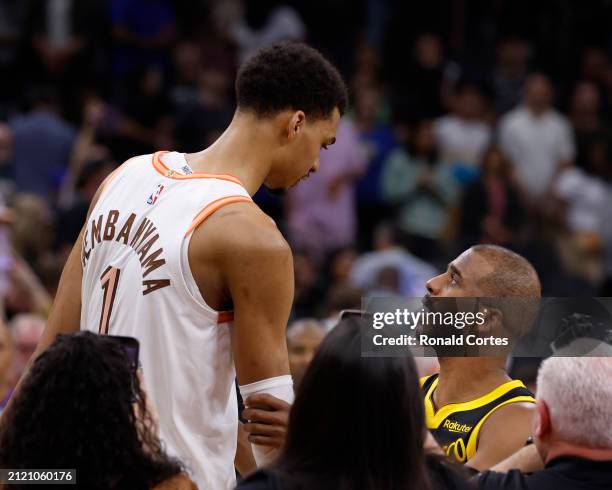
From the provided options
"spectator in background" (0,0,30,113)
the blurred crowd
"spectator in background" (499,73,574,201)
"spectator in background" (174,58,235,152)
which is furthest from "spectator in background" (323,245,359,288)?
"spectator in background" (0,0,30,113)

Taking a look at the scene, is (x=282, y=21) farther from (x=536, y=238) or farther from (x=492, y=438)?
(x=492, y=438)

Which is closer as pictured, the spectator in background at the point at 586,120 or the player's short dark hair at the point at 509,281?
the player's short dark hair at the point at 509,281

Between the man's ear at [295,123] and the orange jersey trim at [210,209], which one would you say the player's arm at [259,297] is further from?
the man's ear at [295,123]

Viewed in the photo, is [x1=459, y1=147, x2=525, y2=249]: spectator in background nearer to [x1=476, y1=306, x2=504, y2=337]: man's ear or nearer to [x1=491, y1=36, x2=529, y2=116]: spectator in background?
[x1=491, y1=36, x2=529, y2=116]: spectator in background

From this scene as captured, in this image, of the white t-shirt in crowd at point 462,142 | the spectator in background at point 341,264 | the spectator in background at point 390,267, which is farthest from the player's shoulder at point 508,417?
the white t-shirt in crowd at point 462,142

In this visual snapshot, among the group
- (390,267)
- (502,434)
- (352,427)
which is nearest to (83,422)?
(352,427)

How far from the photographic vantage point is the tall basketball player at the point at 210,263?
3266 millimetres

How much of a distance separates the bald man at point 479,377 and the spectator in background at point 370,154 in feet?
22.1

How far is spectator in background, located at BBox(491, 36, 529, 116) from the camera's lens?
1152cm

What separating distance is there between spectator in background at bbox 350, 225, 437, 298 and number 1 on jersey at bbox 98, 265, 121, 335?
5657 millimetres

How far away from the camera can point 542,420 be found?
292 cm

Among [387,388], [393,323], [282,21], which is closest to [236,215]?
[393,323]

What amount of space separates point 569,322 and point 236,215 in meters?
1.13

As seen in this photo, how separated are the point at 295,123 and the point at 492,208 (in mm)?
6820
